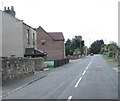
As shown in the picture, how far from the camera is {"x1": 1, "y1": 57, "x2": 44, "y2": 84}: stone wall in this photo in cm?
2405

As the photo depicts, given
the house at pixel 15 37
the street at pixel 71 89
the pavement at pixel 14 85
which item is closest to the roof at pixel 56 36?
the house at pixel 15 37

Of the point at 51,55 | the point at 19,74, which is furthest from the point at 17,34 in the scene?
the point at 51,55

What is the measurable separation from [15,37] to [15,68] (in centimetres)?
1701

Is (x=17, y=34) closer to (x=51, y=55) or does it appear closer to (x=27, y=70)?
(x=27, y=70)

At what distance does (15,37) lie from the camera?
43688 mm

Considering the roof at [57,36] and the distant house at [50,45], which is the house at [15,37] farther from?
the roof at [57,36]

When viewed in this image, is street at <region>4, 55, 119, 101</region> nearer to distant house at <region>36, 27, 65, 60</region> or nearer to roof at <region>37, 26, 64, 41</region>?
distant house at <region>36, 27, 65, 60</region>

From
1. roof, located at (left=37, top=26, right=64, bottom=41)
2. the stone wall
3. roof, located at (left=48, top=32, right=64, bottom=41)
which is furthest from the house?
roof, located at (left=48, top=32, right=64, bottom=41)

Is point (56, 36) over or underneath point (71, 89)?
over

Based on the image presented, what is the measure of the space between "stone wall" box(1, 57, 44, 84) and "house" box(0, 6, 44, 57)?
6.98 metres

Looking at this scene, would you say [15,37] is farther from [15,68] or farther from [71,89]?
[71,89]

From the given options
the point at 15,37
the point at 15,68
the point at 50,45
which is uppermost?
the point at 50,45

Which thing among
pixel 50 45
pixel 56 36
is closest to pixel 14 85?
pixel 50 45

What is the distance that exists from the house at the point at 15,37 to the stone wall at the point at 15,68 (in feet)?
22.9
